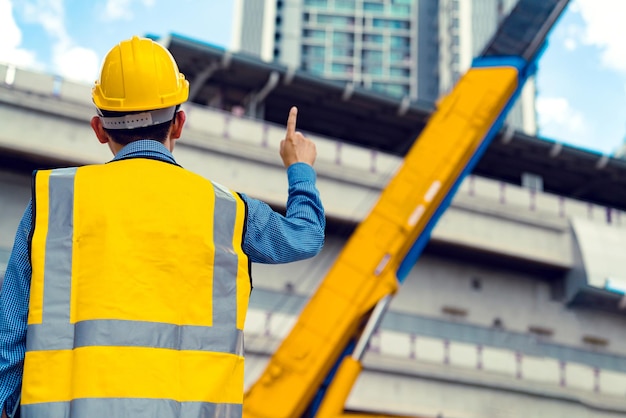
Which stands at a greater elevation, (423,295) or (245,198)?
(423,295)

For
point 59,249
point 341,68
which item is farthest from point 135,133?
point 341,68

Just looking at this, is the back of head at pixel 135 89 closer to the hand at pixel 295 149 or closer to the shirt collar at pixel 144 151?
the shirt collar at pixel 144 151

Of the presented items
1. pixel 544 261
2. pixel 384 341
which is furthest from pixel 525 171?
pixel 384 341

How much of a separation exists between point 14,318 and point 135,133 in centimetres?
67

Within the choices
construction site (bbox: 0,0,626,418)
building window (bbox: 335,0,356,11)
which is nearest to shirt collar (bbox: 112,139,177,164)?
construction site (bbox: 0,0,626,418)

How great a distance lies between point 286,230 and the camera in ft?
7.47

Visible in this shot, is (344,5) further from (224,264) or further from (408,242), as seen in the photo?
(224,264)

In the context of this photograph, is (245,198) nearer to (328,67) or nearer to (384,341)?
(384,341)

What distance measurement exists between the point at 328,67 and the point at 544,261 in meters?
68.2

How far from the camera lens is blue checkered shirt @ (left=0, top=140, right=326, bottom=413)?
6.61 feet

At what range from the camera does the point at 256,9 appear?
8038 cm

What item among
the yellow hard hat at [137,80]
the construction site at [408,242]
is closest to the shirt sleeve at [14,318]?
the yellow hard hat at [137,80]

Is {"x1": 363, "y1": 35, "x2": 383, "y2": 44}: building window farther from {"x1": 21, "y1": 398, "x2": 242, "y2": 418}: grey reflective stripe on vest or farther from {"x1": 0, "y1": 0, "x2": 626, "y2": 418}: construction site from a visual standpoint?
{"x1": 21, "y1": 398, "x2": 242, "y2": 418}: grey reflective stripe on vest

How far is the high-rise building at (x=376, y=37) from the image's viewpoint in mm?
79875
